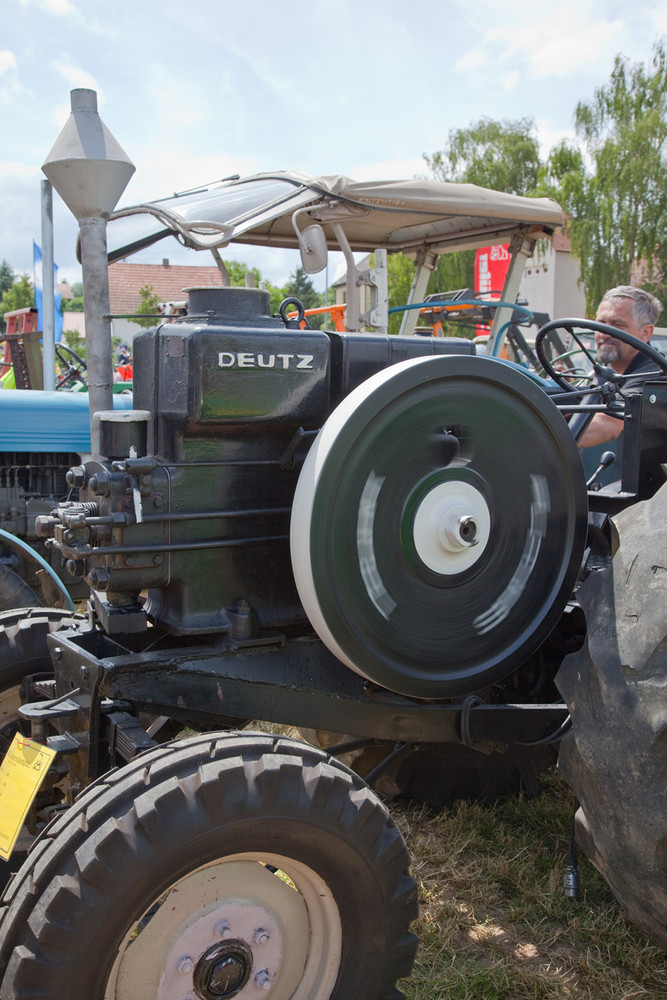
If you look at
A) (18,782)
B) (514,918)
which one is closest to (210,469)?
(18,782)

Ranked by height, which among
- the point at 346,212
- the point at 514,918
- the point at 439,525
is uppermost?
the point at 346,212

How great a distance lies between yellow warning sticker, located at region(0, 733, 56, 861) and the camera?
1.90 meters

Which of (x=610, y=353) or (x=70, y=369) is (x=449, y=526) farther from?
(x=70, y=369)

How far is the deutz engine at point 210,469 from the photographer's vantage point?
6.72 feet

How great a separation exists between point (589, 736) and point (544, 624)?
33cm

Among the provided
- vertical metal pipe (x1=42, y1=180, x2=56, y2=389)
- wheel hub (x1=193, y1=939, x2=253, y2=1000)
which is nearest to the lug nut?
wheel hub (x1=193, y1=939, x2=253, y2=1000)

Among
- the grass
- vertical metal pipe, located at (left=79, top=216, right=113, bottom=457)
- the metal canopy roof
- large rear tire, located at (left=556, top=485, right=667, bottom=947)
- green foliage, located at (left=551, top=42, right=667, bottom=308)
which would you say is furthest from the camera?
green foliage, located at (left=551, top=42, right=667, bottom=308)

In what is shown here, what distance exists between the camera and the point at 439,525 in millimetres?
2025

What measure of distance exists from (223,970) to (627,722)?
0.96m

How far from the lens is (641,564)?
1951mm

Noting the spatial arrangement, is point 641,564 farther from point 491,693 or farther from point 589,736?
point 491,693

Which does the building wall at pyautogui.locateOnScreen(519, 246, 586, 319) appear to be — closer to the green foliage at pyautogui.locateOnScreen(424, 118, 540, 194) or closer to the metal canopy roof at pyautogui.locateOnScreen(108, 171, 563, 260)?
the green foliage at pyautogui.locateOnScreen(424, 118, 540, 194)

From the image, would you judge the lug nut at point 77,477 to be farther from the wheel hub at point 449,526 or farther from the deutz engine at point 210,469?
the wheel hub at point 449,526

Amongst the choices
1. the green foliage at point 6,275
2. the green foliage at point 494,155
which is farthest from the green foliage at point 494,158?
the green foliage at point 6,275
